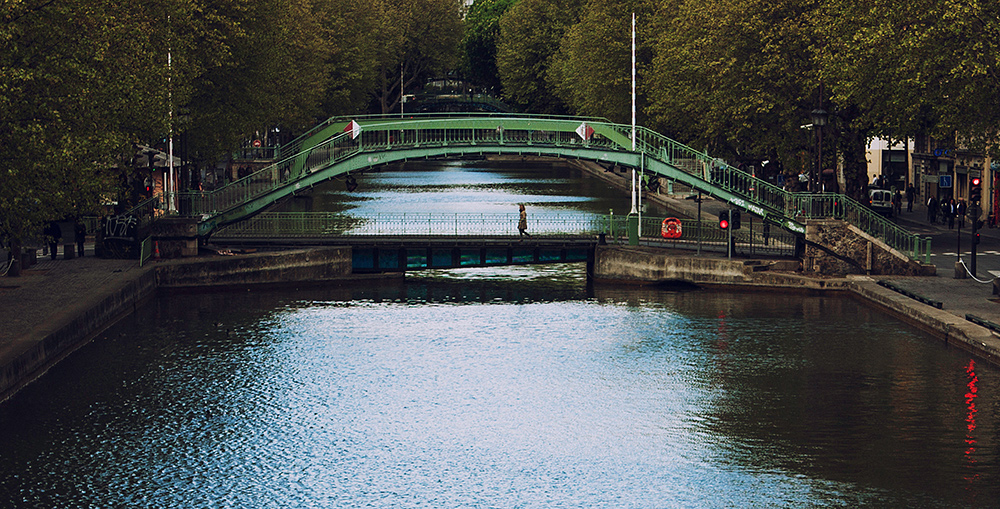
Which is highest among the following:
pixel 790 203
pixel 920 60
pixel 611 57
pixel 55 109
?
pixel 611 57

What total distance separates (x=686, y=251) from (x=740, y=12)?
38.9ft

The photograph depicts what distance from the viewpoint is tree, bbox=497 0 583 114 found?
12031 cm

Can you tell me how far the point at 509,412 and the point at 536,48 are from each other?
99046 millimetres

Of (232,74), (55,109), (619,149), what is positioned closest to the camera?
(55,109)

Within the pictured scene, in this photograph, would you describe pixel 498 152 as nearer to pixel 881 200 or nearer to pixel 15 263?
pixel 15 263

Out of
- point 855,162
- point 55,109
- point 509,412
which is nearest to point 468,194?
point 855,162

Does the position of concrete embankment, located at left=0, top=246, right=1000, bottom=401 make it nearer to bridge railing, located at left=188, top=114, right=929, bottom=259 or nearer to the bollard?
the bollard

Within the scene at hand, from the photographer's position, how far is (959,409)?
25172 mm

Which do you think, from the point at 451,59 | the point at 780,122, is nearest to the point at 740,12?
the point at 780,122

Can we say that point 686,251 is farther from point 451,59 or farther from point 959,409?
point 451,59

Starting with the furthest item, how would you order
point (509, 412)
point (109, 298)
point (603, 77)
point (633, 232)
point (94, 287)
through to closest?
1. point (603, 77)
2. point (633, 232)
3. point (94, 287)
4. point (109, 298)
5. point (509, 412)

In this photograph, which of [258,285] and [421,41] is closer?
[258,285]

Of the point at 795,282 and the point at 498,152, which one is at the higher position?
the point at 498,152

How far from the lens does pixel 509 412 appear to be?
25.4 meters
